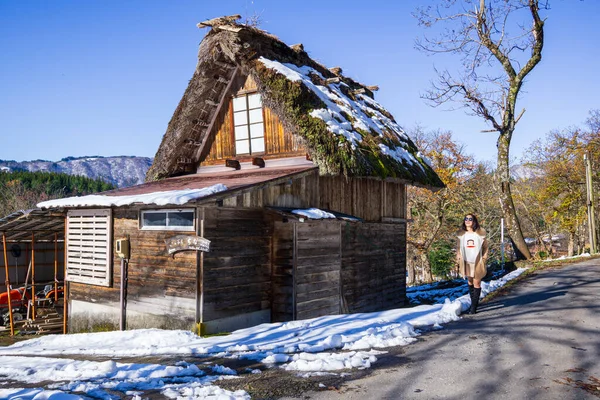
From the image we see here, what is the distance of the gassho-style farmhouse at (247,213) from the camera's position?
31.0ft

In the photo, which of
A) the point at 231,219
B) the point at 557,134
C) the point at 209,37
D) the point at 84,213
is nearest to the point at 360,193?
the point at 231,219

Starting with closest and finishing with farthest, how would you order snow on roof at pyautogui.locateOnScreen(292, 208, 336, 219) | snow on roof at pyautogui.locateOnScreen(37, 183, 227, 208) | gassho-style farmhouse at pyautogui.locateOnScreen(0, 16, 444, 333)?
snow on roof at pyautogui.locateOnScreen(37, 183, 227, 208) → gassho-style farmhouse at pyautogui.locateOnScreen(0, 16, 444, 333) → snow on roof at pyautogui.locateOnScreen(292, 208, 336, 219)

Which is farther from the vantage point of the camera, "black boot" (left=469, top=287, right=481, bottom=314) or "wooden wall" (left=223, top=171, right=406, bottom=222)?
"wooden wall" (left=223, top=171, right=406, bottom=222)

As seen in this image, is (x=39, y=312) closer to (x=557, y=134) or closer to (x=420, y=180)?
(x=420, y=180)

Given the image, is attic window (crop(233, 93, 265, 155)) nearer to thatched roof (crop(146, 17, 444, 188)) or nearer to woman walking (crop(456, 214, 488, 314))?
thatched roof (crop(146, 17, 444, 188))

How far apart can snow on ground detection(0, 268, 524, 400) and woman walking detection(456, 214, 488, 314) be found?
56 cm

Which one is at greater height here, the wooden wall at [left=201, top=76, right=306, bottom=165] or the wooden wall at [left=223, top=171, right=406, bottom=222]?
the wooden wall at [left=201, top=76, right=306, bottom=165]

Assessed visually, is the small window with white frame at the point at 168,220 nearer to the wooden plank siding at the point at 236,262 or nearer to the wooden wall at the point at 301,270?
the wooden plank siding at the point at 236,262

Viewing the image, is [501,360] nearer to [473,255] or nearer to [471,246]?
[473,255]

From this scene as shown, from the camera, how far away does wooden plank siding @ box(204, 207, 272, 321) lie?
9.19m

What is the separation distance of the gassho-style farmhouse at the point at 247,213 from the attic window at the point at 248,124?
4 cm

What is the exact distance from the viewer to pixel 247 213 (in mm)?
9977

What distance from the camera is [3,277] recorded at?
17.0 meters

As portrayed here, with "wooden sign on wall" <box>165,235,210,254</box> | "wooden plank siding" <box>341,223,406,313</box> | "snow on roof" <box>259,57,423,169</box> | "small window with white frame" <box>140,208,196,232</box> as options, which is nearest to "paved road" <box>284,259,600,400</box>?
"wooden plank siding" <box>341,223,406,313</box>
